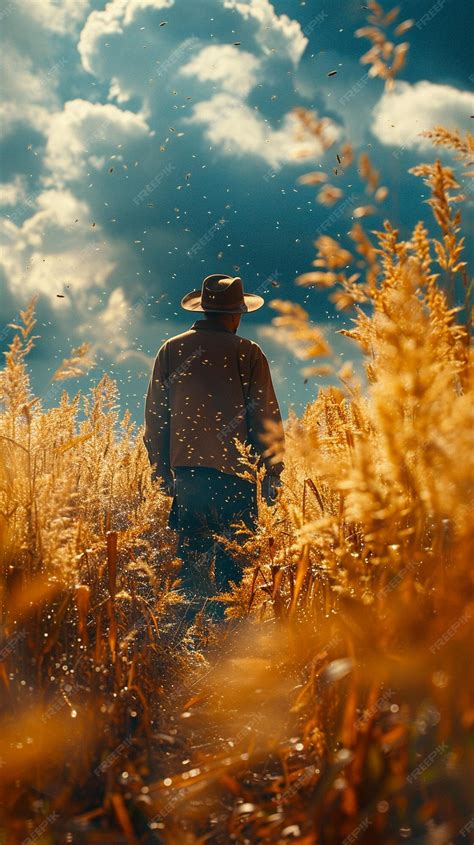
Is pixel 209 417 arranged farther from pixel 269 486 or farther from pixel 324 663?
pixel 324 663

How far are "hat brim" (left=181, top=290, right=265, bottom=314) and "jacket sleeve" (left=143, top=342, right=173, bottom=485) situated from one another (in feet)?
1.75

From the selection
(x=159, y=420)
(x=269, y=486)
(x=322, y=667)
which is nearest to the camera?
(x=322, y=667)

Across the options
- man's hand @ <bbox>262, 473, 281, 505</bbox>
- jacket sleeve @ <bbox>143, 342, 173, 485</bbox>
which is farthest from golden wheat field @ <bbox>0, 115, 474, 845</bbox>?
jacket sleeve @ <bbox>143, 342, 173, 485</bbox>

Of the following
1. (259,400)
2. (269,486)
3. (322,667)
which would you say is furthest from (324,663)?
(259,400)

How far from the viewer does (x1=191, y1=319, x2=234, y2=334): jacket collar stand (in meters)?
5.36

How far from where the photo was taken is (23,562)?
2.06 metres

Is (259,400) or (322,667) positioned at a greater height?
(259,400)

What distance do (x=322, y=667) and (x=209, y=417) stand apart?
11.5 feet

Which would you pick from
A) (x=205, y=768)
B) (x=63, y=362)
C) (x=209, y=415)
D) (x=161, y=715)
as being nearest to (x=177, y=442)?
(x=209, y=415)

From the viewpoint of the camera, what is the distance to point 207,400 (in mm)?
5191

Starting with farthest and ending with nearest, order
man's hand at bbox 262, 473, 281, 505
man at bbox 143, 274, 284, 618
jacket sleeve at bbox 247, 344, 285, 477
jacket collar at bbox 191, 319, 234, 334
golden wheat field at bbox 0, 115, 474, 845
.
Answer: jacket collar at bbox 191, 319, 234, 334, jacket sleeve at bbox 247, 344, 285, 477, man at bbox 143, 274, 284, 618, man's hand at bbox 262, 473, 281, 505, golden wheat field at bbox 0, 115, 474, 845

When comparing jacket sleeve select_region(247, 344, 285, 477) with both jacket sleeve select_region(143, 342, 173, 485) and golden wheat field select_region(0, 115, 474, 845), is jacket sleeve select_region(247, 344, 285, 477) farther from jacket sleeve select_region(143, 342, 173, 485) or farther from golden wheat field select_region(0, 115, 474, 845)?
golden wheat field select_region(0, 115, 474, 845)

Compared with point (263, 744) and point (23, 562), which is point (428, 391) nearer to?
point (263, 744)

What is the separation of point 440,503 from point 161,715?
43.9 inches
